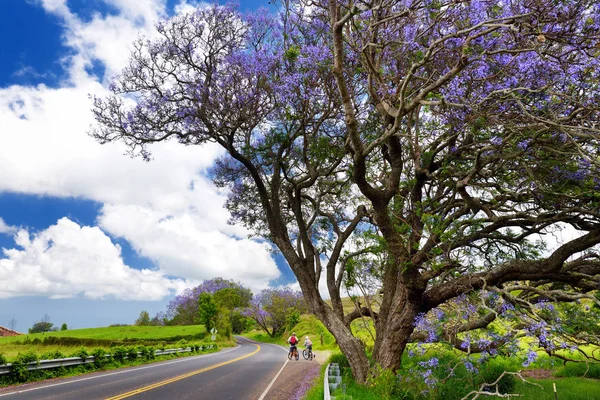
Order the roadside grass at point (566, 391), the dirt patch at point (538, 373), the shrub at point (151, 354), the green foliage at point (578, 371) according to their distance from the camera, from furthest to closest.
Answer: the shrub at point (151, 354)
the dirt patch at point (538, 373)
the green foliage at point (578, 371)
the roadside grass at point (566, 391)

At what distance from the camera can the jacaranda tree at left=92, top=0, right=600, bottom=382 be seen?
7.27m

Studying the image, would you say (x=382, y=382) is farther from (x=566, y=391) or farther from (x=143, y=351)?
(x=143, y=351)

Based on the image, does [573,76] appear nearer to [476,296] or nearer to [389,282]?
[476,296]

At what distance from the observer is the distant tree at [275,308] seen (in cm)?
5928

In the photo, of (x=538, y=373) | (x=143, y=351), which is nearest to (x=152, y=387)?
(x=143, y=351)

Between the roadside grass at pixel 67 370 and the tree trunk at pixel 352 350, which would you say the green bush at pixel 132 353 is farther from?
the tree trunk at pixel 352 350

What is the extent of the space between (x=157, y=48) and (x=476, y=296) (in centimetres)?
1044

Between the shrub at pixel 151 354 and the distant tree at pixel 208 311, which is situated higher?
the distant tree at pixel 208 311

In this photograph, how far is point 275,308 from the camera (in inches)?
2338

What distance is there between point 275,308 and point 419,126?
5218 centimetres

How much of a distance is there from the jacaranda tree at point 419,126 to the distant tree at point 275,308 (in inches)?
1855

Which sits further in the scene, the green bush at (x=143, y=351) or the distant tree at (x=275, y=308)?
the distant tree at (x=275, y=308)

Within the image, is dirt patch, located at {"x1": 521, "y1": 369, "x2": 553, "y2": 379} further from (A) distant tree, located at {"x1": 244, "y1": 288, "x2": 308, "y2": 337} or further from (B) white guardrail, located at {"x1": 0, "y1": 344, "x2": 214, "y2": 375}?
(A) distant tree, located at {"x1": 244, "y1": 288, "x2": 308, "y2": 337}

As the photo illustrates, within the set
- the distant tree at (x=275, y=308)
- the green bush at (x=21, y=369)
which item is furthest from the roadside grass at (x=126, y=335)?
the green bush at (x=21, y=369)
